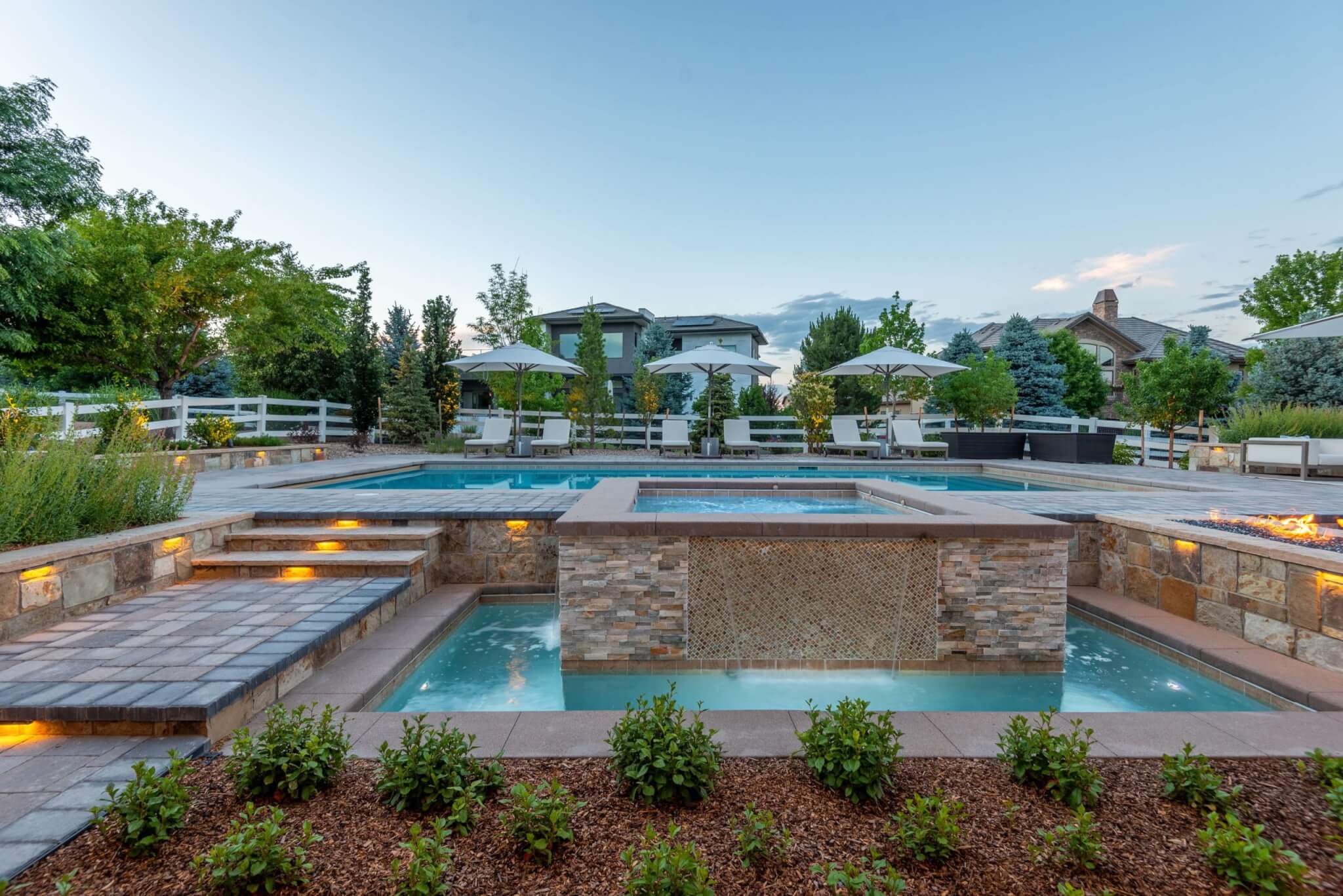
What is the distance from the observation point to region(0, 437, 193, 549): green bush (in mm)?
3484

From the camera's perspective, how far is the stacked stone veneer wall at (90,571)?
123 inches

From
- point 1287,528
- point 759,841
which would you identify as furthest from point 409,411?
point 1287,528

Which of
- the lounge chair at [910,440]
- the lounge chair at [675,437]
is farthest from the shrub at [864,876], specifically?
the lounge chair at [910,440]

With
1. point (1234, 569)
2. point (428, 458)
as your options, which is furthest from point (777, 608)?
→ point (428, 458)

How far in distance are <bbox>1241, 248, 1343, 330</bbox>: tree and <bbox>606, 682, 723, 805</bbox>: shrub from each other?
107 ft

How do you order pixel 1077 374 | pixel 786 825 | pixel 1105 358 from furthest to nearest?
pixel 1105 358 → pixel 1077 374 → pixel 786 825

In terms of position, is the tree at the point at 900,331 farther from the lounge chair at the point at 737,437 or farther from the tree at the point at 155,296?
A: the tree at the point at 155,296

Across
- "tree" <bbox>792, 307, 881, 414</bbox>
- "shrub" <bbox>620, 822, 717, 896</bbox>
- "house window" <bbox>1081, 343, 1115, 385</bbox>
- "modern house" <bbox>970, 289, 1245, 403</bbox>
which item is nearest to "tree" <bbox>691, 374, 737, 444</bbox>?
"tree" <bbox>792, 307, 881, 414</bbox>

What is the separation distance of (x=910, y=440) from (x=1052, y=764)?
1312 cm

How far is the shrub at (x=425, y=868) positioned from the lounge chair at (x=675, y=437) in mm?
12820

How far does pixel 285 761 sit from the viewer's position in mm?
1954

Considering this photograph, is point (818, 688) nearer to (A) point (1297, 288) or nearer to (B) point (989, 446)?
(B) point (989, 446)

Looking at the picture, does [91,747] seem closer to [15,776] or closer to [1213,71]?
[15,776]

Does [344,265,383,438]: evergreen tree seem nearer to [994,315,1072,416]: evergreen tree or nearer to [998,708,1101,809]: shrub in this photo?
[998,708,1101,809]: shrub
